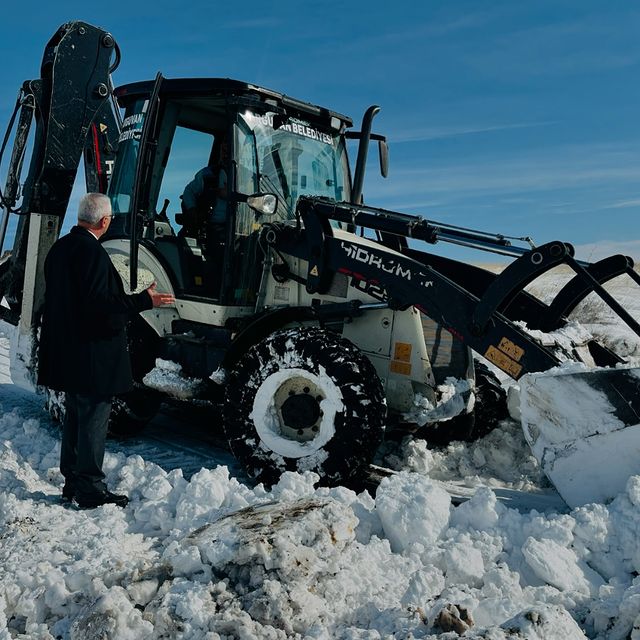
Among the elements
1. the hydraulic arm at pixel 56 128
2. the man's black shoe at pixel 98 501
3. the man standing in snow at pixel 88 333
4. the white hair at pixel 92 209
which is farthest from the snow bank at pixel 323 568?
the hydraulic arm at pixel 56 128

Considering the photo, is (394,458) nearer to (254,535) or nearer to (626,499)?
(626,499)

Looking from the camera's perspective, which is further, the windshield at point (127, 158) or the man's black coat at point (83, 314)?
the windshield at point (127, 158)

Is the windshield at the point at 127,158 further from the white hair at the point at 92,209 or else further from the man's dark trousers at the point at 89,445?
the man's dark trousers at the point at 89,445

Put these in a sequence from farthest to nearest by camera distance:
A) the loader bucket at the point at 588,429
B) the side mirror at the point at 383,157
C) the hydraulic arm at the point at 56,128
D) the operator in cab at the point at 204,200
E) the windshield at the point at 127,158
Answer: the hydraulic arm at the point at 56,128, the side mirror at the point at 383,157, the windshield at the point at 127,158, the operator in cab at the point at 204,200, the loader bucket at the point at 588,429

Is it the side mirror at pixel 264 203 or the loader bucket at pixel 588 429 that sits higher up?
the side mirror at pixel 264 203

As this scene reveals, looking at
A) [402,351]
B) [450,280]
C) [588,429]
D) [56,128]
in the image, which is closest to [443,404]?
[402,351]

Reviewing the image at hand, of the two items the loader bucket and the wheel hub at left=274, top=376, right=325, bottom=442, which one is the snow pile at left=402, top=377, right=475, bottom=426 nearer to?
the wheel hub at left=274, top=376, right=325, bottom=442

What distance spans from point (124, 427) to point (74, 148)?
102 inches

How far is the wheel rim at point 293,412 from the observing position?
16.1 ft

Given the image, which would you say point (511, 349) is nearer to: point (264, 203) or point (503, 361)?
point (503, 361)

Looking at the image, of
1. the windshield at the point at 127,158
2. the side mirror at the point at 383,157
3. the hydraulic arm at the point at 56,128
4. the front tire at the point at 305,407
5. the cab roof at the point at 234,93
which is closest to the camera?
the front tire at the point at 305,407

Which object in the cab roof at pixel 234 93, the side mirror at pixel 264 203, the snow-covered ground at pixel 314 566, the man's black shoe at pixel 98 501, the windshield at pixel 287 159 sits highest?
the cab roof at pixel 234 93

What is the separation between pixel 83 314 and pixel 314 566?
211 cm

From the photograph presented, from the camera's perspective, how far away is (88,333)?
443 centimetres
